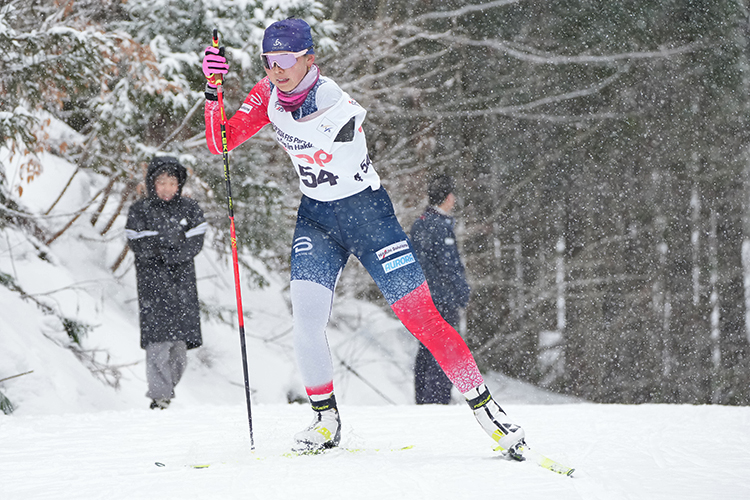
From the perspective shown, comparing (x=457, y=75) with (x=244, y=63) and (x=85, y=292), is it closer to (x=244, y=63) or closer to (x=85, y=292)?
(x=244, y=63)

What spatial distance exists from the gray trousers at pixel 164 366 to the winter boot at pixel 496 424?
268cm

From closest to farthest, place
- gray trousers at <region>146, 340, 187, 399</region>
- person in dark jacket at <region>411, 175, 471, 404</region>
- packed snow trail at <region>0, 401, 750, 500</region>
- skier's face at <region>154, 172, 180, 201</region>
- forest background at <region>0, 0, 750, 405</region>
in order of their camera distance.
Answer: packed snow trail at <region>0, 401, 750, 500</region>, gray trousers at <region>146, 340, 187, 399</region>, skier's face at <region>154, 172, 180, 201</region>, person in dark jacket at <region>411, 175, 471, 404</region>, forest background at <region>0, 0, 750, 405</region>

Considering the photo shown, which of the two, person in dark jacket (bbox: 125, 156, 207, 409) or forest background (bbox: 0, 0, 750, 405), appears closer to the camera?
person in dark jacket (bbox: 125, 156, 207, 409)

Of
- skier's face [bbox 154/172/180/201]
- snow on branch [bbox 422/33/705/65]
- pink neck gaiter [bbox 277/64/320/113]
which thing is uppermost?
snow on branch [bbox 422/33/705/65]

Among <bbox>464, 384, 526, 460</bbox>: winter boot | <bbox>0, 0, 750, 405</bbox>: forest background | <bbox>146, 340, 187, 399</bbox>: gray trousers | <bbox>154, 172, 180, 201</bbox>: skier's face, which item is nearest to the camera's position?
<bbox>464, 384, 526, 460</bbox>: winter boot

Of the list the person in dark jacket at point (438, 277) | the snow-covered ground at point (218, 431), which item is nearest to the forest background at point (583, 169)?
the snow-covered ground at point (218, 431)

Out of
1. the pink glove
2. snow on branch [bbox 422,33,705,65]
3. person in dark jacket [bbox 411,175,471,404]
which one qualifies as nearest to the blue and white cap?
the pink glove

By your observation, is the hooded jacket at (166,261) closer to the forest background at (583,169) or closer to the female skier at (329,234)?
the female skier at (329,234)

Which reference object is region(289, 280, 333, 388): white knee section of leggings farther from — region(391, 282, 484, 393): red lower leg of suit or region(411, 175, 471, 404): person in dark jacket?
region(411, 175, 471, 404): person in dark jacket

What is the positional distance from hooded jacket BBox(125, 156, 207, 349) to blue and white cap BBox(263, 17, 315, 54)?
2.37 m

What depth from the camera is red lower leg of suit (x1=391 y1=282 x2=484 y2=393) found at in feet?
9.30

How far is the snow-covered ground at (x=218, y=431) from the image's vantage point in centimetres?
236

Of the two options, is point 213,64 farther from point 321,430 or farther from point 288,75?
point 321,430

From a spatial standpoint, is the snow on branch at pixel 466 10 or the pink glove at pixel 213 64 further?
the snow on branch at pixel 466 10
